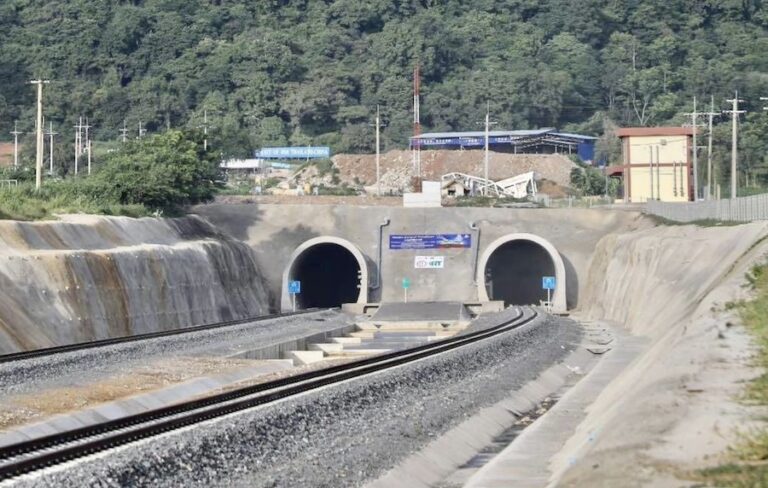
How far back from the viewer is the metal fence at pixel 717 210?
62794 mm

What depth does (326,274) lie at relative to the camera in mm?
95625

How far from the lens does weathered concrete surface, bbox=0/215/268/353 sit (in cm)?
4959

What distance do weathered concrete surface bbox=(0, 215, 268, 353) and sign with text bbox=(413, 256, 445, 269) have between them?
839cm

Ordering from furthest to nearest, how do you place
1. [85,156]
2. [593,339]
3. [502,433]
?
[85,156]
[593,339]
[502,433]

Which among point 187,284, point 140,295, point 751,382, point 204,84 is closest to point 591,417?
point 751,382

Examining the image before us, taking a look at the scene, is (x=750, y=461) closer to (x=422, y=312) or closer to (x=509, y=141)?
(x=422, y=312)

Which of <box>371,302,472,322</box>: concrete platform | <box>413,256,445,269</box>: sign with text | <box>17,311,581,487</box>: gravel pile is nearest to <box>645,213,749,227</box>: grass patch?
<box>371,302,472,322</box>: concrete platform

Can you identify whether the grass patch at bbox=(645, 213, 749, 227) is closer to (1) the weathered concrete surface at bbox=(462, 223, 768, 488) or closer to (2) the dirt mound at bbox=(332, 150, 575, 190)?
(1) the weathered concrete surface at bbox=(462, 223, 768, 488)

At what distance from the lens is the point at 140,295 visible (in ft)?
201

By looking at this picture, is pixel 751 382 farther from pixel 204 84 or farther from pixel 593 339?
pixel 204 84

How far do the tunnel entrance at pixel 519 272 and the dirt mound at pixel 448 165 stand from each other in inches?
2345

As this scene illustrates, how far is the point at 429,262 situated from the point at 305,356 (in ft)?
115

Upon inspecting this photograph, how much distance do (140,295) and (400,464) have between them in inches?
1492

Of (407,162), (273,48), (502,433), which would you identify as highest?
(273,48)
